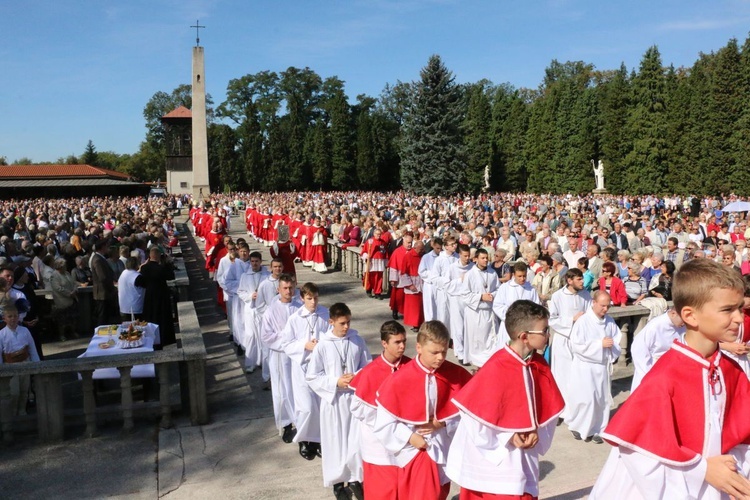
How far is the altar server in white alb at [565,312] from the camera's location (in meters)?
8.01

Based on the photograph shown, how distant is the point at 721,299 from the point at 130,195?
73.0 m

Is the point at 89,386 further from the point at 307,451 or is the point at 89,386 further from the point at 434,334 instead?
the point at 434,334

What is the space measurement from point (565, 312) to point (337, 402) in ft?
11.9

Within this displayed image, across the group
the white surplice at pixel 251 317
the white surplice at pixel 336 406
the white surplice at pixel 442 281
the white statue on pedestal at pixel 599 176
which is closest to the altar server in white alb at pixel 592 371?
the white surplice at pixel 336 406

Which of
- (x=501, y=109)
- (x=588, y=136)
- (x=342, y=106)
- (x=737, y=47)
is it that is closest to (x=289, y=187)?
(x=342, y=106)

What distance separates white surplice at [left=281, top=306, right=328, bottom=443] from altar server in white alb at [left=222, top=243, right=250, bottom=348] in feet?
15.2

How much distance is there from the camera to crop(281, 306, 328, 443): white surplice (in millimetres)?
6582

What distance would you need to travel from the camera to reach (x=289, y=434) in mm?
7305

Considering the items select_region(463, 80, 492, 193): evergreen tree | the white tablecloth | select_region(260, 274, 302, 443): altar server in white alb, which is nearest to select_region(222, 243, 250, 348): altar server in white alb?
the white tablecloth

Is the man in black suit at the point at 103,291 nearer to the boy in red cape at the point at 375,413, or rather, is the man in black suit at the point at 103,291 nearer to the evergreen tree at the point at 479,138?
the boy in red cape at the point at 375,413

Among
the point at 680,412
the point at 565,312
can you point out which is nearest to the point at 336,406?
the point at 680,412

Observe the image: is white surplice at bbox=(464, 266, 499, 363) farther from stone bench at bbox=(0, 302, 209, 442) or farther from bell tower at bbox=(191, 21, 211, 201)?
bell tower at bbox=(191, 21, 211, 201)

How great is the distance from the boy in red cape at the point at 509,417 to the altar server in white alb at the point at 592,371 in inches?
136

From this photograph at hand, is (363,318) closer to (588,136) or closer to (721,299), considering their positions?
(721,299)
